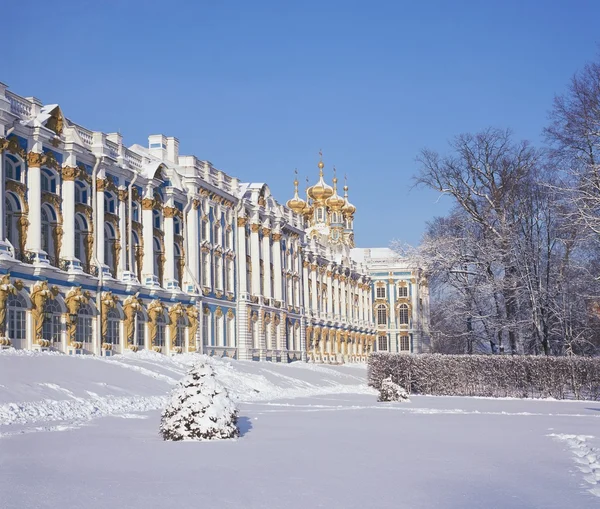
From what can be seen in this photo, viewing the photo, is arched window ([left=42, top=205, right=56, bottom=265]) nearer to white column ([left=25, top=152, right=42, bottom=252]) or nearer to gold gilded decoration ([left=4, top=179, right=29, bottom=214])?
white column ([left=25, top=152, right=42, bottom=252])

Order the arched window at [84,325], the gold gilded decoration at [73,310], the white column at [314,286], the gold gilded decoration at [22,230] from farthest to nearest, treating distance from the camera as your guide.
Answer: the white column at [314,286] < the arched window at [84,325] < the gold gilded decoration at [73,310] < the gold gilded decoration at [22,230]

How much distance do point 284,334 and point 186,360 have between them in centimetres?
1954

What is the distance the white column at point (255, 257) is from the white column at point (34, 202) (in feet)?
74.0

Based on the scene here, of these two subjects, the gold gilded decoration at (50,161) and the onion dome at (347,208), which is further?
the onion dome at (347,208)

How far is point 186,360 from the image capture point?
126 ft

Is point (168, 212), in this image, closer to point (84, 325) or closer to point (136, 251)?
point (136, 251)

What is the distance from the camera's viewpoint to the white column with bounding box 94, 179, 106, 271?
35.3 m

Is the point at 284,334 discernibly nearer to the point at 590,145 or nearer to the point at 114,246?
the point at 114,246

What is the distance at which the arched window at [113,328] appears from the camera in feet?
117

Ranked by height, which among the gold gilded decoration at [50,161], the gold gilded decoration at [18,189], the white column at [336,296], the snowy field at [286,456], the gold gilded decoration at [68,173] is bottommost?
the snowy field at [286,456]

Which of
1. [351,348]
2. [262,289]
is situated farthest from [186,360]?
[351,348]

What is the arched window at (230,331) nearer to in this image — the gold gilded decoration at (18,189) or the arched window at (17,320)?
the arched window at (17,320)

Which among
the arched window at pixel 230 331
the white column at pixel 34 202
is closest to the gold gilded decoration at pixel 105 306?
the white column at pixel 34 202

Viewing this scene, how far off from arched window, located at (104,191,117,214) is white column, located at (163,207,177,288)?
5156mm
